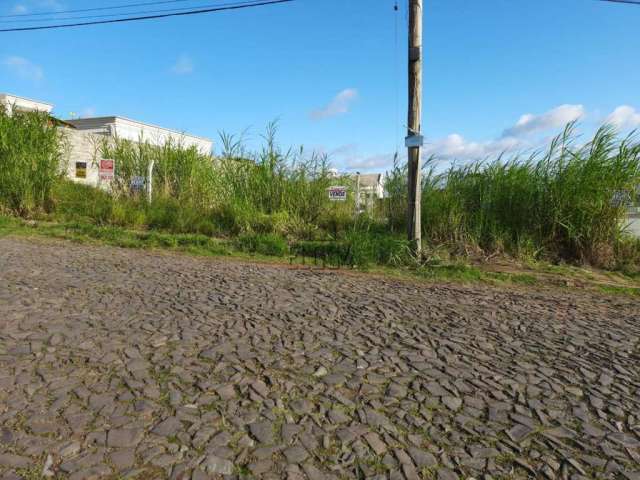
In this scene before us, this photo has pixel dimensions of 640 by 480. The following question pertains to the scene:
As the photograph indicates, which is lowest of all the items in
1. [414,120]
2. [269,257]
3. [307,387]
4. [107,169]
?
[307,387]

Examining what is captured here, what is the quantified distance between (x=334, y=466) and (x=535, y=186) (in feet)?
27.2

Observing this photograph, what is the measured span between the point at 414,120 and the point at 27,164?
10454 mm

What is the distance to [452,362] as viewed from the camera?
341 cm

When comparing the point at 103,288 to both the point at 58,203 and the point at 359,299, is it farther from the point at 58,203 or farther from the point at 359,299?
the point at 58,203

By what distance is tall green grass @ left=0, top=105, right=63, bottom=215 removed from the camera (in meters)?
11.8

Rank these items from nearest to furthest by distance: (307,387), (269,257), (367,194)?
(307,387)
(269,257)
(367,194)

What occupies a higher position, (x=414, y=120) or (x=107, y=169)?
(x=414, y=120)

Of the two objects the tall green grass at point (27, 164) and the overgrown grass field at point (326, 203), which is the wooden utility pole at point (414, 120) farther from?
the tall green grass at point (27, 164)

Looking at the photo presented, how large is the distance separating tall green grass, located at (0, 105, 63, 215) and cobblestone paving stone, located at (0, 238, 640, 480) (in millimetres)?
7965

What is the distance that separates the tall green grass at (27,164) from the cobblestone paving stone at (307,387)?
796cm

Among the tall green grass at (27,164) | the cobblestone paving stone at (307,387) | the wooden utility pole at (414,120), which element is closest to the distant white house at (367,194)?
the wooden utility pole at (414,120)

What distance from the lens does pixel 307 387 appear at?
2.90 meters

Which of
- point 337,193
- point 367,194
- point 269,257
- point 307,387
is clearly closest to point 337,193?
point 337,193

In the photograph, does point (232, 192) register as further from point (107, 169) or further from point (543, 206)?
point (543, 206)
